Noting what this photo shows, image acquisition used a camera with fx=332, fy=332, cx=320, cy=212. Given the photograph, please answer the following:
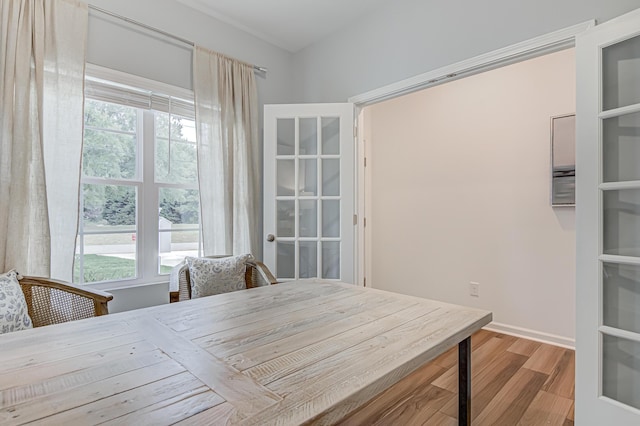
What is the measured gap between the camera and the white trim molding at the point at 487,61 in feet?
5.95

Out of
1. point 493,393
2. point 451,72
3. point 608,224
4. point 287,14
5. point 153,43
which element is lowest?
point 493,393

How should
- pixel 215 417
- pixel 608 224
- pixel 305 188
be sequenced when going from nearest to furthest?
pixel 215 417, pixel 608 224, pixel 305 188

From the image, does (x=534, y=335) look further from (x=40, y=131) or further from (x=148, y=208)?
(x=40, y=131)

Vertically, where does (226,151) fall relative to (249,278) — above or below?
above

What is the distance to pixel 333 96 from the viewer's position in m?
3.10

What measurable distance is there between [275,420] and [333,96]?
9.40ft

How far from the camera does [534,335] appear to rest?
291 centimetres

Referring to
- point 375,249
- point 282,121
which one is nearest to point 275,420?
point 282,121

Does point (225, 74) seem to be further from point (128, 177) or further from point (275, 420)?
point (275, 420)

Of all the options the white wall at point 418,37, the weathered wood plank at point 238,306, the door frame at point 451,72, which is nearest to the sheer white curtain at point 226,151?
the white wall at point 418,37

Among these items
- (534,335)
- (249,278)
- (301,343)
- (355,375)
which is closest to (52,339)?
(301,343)

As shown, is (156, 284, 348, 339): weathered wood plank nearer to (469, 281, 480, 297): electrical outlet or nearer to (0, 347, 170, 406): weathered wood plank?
(0, 347, 170, 406): weathered wood plank

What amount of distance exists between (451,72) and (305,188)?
147 cm

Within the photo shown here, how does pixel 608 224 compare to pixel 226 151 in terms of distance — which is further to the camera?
pixel 226 151
